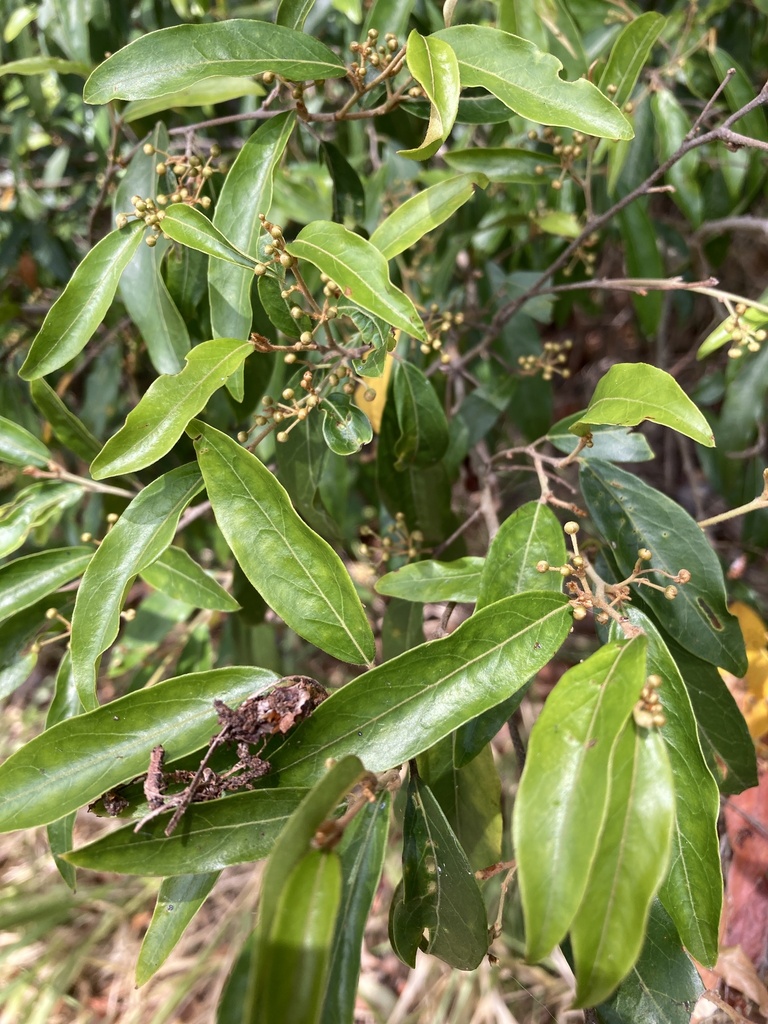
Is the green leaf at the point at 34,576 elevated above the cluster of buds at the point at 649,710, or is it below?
below

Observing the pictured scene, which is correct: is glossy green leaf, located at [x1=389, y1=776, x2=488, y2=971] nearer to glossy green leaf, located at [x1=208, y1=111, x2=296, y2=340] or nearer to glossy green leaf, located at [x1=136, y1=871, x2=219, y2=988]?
glossy green leaf, located at [x1=136, y1=871, x2=219, y2=988]

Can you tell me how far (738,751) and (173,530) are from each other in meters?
0.80

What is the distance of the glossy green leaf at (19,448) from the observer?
3.60ft

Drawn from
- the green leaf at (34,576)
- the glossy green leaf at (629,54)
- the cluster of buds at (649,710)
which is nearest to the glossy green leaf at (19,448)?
the green leaf at (34,576)

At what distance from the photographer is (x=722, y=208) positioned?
5.84ft

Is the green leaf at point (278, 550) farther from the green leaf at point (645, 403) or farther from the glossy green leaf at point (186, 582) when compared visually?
the green leaf at point (645, 403)

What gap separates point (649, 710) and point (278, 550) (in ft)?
1.40

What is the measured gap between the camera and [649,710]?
2.01ft

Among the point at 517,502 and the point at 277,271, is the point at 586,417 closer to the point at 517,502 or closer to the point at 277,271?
the point at 277,271

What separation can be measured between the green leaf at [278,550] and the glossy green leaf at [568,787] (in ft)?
0.90

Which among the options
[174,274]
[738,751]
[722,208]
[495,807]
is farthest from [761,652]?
[174,274]

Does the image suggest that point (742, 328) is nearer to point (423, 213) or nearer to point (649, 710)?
point (423, 213)

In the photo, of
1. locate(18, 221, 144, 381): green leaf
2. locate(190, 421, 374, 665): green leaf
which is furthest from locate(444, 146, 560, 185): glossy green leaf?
locate(190, 421, 374, 665): green leaf

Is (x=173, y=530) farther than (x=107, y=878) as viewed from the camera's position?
No
